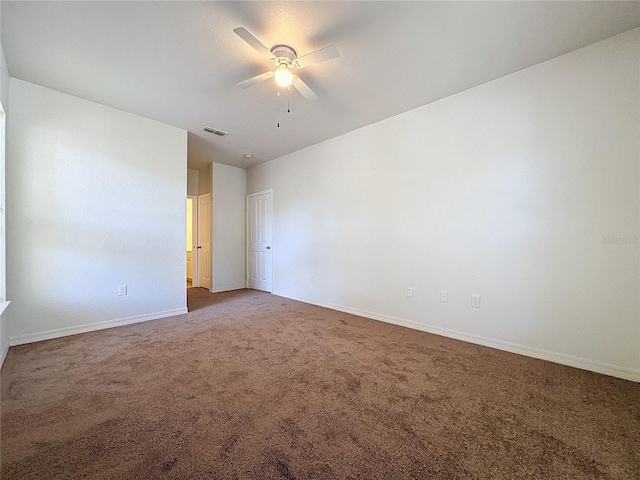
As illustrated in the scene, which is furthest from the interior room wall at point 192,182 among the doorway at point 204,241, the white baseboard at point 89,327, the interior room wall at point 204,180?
the white baseboard at point 89,327

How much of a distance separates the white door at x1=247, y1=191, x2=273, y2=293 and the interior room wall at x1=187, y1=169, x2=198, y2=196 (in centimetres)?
139

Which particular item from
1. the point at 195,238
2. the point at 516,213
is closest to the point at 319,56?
the point at 516,213

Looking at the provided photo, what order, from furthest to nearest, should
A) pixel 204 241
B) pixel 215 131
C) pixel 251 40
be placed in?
pixel 204 241, pixel 215 131, pixel 251 40

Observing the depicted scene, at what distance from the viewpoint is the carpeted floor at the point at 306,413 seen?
4.19 feet

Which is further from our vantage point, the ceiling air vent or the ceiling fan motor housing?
the ceiling air vent

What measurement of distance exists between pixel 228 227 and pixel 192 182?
1539 mm

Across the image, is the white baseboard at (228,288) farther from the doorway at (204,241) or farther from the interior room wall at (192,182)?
the interior room wall at (192,182)

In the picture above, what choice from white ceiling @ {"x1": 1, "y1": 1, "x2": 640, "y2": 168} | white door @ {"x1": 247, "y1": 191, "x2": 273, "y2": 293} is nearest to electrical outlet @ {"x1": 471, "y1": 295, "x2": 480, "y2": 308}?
white ceiling @ {"x1": 1, "y1": 1, "x2": 640, "y2": 168}

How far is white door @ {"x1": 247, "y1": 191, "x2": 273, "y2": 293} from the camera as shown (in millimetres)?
5492

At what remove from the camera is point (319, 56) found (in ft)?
6.61

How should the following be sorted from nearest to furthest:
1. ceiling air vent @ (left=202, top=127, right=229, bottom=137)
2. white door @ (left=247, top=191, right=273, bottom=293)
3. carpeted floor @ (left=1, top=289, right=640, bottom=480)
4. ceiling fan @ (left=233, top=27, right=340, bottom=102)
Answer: carpeted floor @ (left=1, top=289, right=640, bottom=480), ceiling fan @ (left=233, top=27, right=340, bottom=102), ceiling air vent @ (left=202, top=127, right=229, bottom=137), white door @ (left=247, top=191, right=273, bottom=293)

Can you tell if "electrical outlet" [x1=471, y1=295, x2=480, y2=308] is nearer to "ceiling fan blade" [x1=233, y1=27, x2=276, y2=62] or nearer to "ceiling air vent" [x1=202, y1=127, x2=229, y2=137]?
"ceiling fan blade" [x1=233, y1=27, x2=276, y2=62]

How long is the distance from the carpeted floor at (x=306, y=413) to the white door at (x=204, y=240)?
10.4 ft

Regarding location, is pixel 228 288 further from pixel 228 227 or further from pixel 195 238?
pixel 195 238
